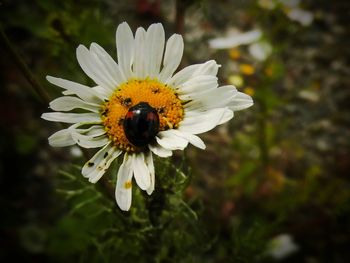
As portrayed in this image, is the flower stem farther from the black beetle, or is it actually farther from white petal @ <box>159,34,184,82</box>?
white petal @ <box>159,34,184,82</box>

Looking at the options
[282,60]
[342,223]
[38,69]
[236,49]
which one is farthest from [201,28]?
[342,223]

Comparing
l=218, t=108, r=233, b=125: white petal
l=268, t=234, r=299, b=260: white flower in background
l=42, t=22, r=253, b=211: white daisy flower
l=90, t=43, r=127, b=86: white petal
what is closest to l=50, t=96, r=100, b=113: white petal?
l=42, t=22, r=253, b=211: white daisy flower

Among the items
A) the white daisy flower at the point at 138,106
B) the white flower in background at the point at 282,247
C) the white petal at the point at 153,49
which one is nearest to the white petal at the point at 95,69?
the white daisy flower at the point at 138,106

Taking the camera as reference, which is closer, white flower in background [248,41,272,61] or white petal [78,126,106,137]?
white petal [78,126,106,137]

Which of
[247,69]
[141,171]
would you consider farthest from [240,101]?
[247,69]

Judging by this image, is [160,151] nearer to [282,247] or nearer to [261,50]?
[282,247]

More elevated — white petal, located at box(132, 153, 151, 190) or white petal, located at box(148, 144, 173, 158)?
white petal, located at box(148, 144, 173, 158)

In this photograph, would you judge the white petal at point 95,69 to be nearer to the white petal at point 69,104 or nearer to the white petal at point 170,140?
the white petal at point 69,104

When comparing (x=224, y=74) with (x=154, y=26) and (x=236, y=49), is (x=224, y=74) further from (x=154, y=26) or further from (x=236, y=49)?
(x=154, y=26)
